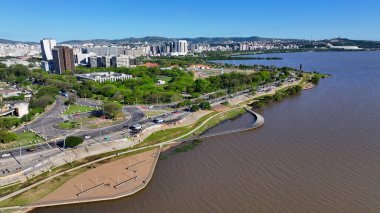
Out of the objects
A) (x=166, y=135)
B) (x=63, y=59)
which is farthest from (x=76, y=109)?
(x=63, y=59)

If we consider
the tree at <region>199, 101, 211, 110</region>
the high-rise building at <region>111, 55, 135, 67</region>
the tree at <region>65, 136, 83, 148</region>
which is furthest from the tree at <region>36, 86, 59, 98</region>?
the high-rise building at <region>111, 55, 135, 67</region>

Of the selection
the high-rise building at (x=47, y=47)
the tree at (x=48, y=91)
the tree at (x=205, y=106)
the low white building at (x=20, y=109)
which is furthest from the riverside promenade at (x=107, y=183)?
the high-rise building at (x=47, y=47)

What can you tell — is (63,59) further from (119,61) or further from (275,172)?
(275,172)

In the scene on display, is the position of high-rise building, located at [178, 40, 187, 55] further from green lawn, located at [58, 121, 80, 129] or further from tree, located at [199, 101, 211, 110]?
green lawn, located at [58, 121, 80, 129]

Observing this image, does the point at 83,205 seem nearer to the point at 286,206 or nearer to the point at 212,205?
the point at 212,205

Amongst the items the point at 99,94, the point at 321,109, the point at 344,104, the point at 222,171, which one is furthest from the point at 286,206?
the point at 99,94
